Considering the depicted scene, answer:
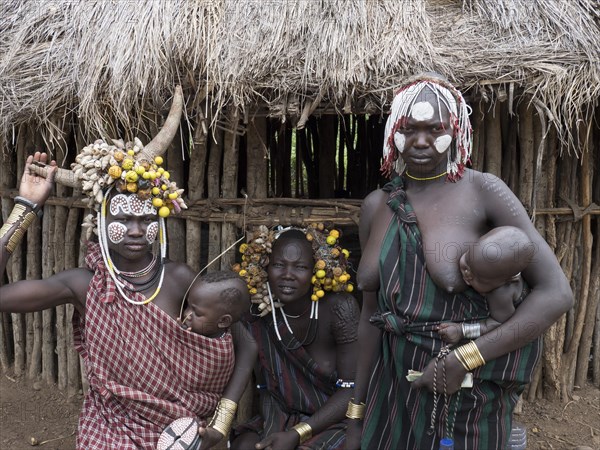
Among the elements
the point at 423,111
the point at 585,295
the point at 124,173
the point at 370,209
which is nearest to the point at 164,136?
the point at 124,173

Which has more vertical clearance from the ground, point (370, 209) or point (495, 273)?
point (370, 209)

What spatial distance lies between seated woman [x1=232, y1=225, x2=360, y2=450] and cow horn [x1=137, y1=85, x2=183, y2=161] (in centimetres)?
81

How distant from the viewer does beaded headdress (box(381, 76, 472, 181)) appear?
2576mm

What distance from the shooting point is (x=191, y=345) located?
3004 mm

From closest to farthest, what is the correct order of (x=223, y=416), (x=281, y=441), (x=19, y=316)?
1. (x=223, y=416)
2. (x=281, y=441)
3. (x=19, y=316)

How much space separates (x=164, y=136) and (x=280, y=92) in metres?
0.66

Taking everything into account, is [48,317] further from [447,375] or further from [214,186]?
[447,375]

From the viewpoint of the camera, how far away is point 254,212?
3809 millimetres

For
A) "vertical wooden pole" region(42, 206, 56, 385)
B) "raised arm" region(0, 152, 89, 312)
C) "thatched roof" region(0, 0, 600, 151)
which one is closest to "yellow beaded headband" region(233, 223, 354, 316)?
"thatched roof" region(0, 0, 600, 151)

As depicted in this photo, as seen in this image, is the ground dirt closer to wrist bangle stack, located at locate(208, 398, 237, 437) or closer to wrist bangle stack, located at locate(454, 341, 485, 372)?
wrist bangle stack, located at locate(208, 398, 237, 437)

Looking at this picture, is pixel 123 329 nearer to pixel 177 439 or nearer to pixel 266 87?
pixel 177 439

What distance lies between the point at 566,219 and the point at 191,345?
247 cm

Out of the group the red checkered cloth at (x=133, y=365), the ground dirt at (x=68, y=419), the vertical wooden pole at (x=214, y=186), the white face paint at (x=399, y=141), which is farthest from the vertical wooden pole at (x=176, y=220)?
the white face paint at (x=399, y=141)

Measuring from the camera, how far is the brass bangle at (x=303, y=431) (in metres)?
3.42
